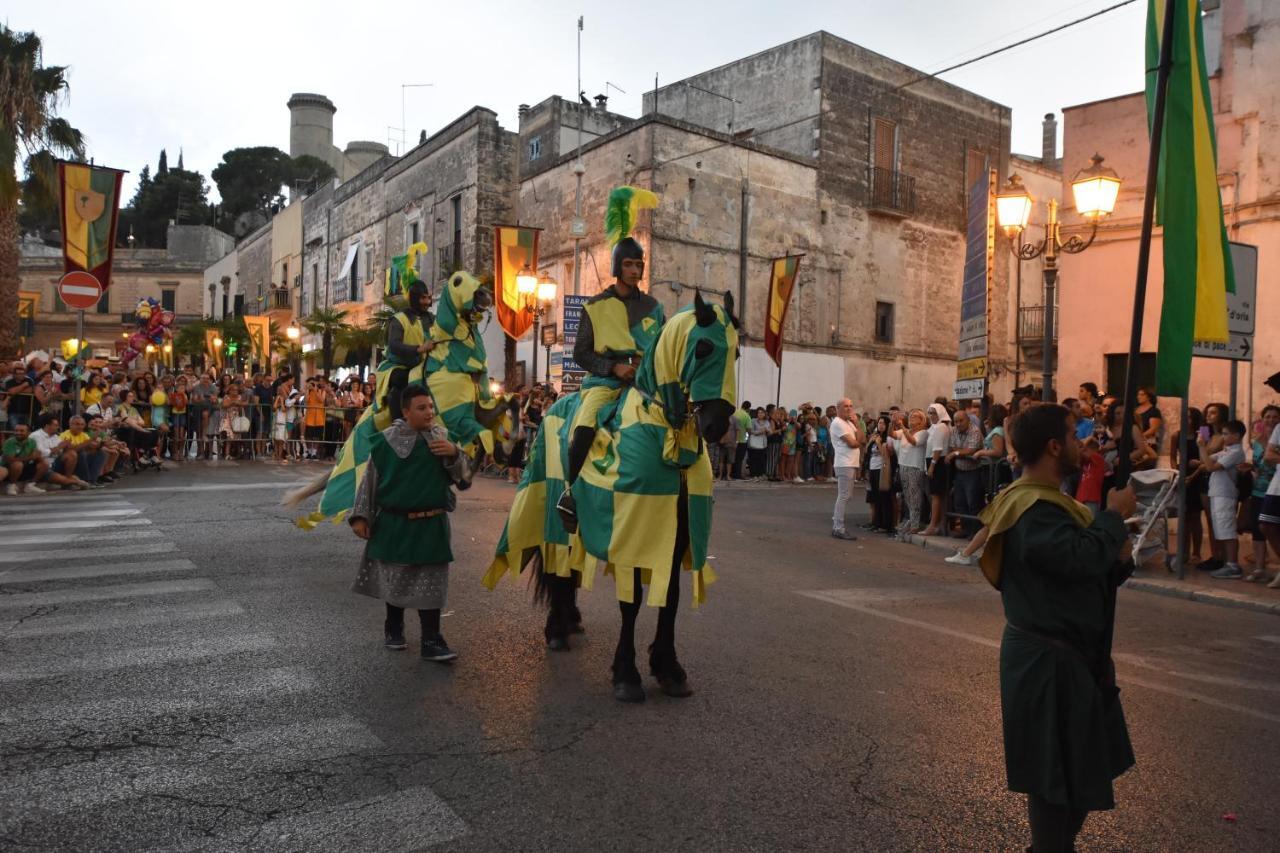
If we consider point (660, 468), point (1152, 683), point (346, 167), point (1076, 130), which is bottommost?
point (1152, 683)

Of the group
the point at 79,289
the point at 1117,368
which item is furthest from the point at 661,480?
the point at 1117,368

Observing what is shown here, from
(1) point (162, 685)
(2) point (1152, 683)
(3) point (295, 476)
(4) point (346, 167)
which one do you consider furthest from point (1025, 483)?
(4) point (346, 167)

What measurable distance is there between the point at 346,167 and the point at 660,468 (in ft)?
230

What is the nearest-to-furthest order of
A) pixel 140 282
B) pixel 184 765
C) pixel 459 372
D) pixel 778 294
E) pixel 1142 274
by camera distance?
pixel 1142 274 < pixel 184 765 < pixel 459 372 < pixel 778 294 < pixel 140 282

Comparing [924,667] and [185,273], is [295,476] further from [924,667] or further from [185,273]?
[185,273]

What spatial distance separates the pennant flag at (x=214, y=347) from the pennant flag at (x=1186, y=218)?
4470cm

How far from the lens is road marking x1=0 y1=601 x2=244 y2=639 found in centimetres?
602

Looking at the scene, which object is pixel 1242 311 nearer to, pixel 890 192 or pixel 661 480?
pixel 661 480

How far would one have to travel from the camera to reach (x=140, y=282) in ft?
239

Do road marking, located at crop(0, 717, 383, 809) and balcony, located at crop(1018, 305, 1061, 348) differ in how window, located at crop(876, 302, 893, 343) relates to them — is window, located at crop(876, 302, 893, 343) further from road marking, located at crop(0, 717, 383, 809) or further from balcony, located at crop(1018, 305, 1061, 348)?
road marking, located at crop(0, 717, 383, 809)

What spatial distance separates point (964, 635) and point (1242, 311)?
6.09 metres

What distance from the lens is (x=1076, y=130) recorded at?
64.6 feet

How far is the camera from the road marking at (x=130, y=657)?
5.14 meters

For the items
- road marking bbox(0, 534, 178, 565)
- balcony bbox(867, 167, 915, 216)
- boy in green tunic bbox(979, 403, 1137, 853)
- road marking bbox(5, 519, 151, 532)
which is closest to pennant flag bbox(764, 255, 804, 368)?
balcony bbox(867, 167, 915, 216)
